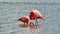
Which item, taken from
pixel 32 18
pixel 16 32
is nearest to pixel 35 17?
pixel 32 18

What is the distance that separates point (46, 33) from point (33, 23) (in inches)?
31.9

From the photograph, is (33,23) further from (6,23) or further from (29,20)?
(6,23)

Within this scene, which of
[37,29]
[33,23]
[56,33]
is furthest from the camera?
[33,23]

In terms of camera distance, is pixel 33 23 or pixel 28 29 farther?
pixel 33 23

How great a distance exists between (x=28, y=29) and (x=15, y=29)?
9.4 inches

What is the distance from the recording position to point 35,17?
5.24 metres

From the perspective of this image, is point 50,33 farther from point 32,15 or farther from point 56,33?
point 32,15

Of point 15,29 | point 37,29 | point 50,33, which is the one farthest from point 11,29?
point 50,33

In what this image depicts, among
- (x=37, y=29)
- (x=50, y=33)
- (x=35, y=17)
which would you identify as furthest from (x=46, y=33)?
(x=35, y=17)

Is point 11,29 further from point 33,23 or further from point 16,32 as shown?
point 33,23

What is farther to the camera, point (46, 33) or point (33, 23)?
point (33, 23)

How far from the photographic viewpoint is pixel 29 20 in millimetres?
5262

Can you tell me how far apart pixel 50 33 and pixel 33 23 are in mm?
828

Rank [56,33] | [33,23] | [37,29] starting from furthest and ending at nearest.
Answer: [33,23], [37,29], [56,33]
